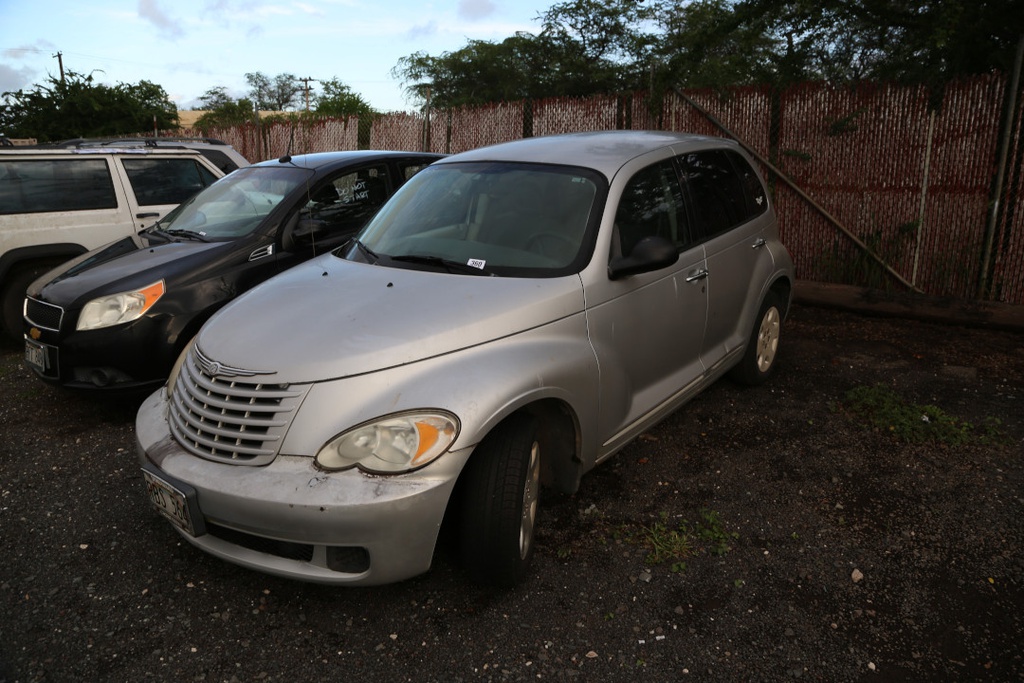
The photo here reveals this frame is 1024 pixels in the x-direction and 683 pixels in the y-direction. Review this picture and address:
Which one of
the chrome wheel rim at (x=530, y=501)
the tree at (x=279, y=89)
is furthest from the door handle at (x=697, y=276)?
the tree at (x=279, y=89)

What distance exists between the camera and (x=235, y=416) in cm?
291

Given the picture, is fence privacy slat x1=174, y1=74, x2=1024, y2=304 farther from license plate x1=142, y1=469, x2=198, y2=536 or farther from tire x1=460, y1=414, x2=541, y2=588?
tire x1=460, y1=414, x2=541, y2=588

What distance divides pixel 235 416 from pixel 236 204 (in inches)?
133

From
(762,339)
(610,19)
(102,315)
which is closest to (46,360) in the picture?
(102,315)

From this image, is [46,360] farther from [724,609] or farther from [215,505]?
[724,609]

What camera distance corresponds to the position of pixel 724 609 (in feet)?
10.0

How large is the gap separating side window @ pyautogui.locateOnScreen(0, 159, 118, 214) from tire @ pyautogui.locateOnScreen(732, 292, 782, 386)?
5.88 m

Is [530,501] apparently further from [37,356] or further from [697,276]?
[37,356]

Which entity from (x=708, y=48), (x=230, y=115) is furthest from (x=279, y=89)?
(x=708, y=48)

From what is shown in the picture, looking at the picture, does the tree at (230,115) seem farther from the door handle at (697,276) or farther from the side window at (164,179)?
the door handle at (697,276)

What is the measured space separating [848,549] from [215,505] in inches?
108

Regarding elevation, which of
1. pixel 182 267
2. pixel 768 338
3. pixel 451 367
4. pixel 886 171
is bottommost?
pixel 768 338

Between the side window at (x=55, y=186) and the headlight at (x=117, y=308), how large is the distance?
2721 mm

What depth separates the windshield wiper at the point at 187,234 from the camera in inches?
215
